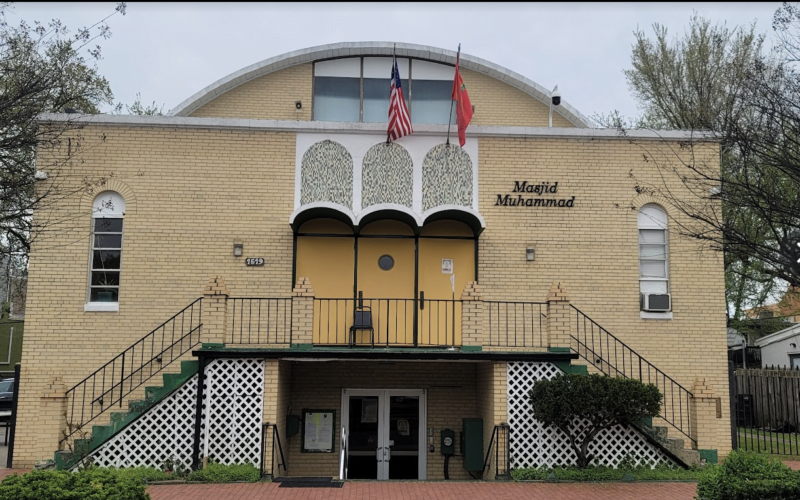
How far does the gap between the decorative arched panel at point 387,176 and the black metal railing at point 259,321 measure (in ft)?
8.74

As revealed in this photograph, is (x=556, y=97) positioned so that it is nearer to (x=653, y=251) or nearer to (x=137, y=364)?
(x=653, y=251)

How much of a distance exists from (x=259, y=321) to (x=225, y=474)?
9.59ft

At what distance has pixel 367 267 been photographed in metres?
15.4

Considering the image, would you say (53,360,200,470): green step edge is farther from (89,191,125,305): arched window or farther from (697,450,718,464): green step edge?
(697,450,718,464): green step edge

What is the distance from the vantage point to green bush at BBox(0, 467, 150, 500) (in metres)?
7.73

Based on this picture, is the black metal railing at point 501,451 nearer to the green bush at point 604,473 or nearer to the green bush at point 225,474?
the green bush at point 604,473

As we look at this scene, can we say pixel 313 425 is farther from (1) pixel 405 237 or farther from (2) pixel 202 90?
(2) pixel 202 90

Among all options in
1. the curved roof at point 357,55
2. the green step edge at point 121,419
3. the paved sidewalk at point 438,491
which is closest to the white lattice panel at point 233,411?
the green step edge at point 121,419

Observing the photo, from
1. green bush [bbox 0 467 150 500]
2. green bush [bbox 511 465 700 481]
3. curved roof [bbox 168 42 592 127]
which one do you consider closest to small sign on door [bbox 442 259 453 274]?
green bush [bbox 511 465 700 481]

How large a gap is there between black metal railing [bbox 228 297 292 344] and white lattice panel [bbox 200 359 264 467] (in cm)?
99

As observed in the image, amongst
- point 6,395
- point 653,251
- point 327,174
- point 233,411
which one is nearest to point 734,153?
point 653,251

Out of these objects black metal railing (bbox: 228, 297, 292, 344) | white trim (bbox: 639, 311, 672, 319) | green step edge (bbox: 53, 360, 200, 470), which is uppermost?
white trim (bbox: 639, 311, 672, 319)

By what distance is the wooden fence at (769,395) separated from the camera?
17.5m

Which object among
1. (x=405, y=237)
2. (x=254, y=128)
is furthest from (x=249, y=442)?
(x=254, y=128)
